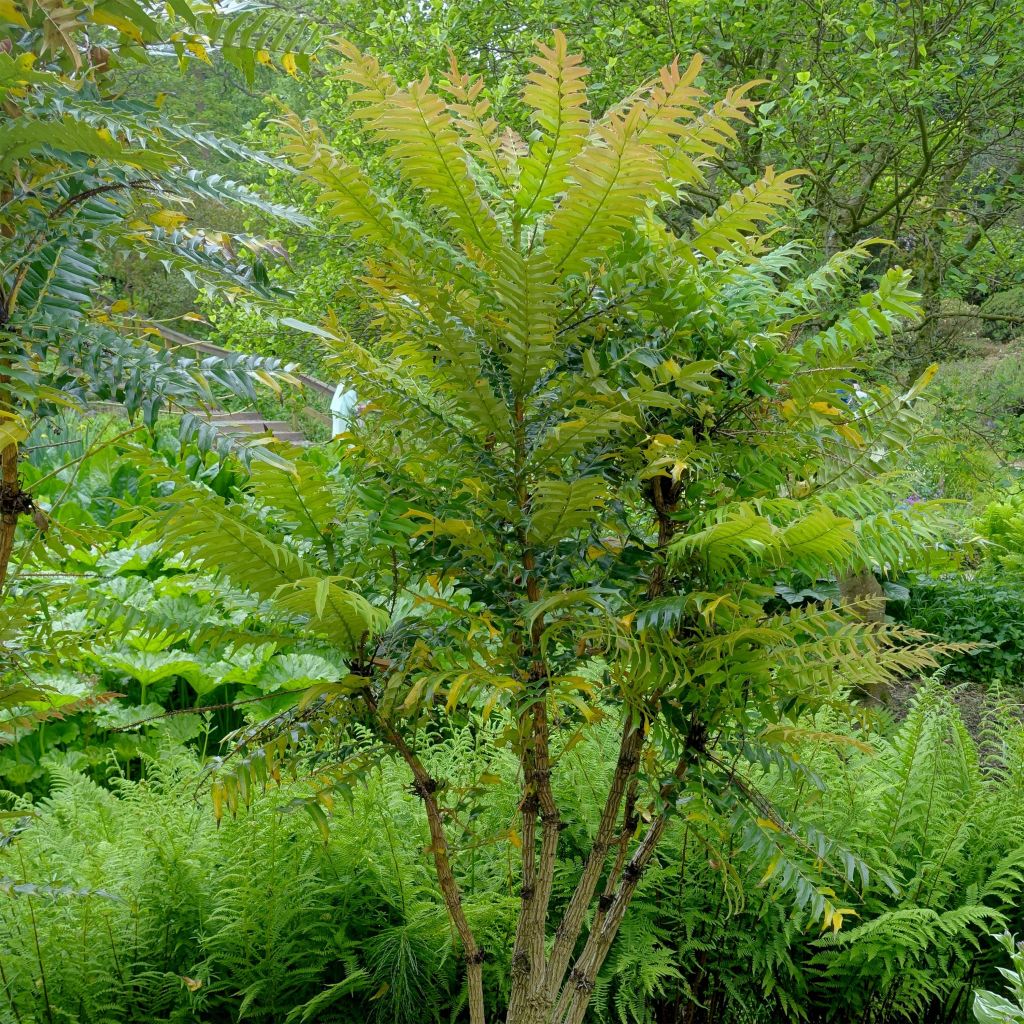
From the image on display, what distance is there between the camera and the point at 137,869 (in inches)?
103

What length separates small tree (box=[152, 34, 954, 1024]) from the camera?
1.65 meters

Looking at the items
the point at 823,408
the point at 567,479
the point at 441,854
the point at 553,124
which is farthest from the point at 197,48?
the point at 441,854

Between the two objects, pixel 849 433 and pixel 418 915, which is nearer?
pixel 849 433

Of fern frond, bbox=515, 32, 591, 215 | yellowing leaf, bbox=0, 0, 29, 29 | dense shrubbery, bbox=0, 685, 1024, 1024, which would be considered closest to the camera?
yellowing leaf, bbox=0, 0, 29, 29

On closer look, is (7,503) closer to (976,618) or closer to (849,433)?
(849,433)

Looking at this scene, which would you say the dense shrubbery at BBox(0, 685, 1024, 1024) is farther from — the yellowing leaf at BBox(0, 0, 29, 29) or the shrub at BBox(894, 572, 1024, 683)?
the shrub at BBox(894, 572, 1024, 683)

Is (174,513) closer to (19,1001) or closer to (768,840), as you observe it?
(768,840)

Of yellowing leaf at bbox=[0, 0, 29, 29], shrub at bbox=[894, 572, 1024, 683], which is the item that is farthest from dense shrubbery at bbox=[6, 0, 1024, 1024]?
shrub at bbox=[894, 572, 1024, 683]

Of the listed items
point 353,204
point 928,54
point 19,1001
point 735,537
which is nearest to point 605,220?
point 353,204

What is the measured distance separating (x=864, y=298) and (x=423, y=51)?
5.12m

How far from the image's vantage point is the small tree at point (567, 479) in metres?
1.65

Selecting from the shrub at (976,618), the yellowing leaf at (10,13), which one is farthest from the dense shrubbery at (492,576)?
the shrub at (976,618)

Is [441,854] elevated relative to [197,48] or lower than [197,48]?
lower

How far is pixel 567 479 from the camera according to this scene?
1.84m
